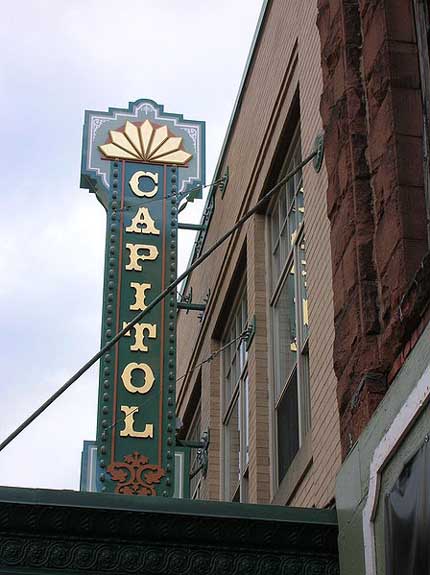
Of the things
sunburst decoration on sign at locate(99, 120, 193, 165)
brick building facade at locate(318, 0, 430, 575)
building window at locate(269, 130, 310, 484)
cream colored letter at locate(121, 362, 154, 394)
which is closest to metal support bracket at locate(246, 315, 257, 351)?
building window at locate(269, 130, 310, 484)

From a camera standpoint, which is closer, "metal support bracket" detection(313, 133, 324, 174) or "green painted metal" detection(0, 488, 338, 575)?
"green painted metal" detection(0, 488, 338, 575)

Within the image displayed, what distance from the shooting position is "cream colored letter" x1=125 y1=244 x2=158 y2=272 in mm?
16812

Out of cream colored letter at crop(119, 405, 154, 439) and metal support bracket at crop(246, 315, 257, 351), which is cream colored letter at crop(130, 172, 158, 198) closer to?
metal support bracket at crop(246, 315, 257, 351)

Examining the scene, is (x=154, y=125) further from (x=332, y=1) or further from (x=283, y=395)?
(x=332, y=1)

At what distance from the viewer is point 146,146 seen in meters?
18.1

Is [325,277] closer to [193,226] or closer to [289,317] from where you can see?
[289,317]

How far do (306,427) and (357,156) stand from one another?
177 inches

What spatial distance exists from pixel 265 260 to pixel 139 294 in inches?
61.6

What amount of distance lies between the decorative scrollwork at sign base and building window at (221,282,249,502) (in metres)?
1.53

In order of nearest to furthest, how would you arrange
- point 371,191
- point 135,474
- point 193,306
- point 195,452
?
point 371,191 → point 135,474 → point 193,306 → point 195,452

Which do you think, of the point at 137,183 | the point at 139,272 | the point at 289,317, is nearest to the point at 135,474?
the point at 289,317

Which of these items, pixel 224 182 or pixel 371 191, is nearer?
pixel 371 191

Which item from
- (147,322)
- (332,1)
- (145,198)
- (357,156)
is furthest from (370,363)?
(145,198)

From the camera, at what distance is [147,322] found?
54.0 feet
